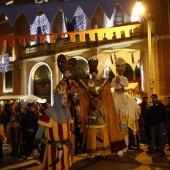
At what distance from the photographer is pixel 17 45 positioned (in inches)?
997

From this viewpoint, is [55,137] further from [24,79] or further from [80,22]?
[24,79]

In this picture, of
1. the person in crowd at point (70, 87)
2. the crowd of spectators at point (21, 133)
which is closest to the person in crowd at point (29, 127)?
the crowd of spectators at point (21, 133)

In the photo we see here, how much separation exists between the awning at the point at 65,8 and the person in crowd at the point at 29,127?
322 cm

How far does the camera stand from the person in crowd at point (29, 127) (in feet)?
28.5

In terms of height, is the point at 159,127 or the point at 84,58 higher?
the point at 84,58

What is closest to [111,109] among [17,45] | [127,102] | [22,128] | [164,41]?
[127,102]

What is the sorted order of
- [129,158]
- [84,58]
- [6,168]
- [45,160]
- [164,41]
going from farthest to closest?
1. [84,58]
2. [164,41]
3. [129,158]
4. [6,168]
5. [45,160]

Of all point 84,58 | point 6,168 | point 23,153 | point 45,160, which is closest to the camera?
point 45,160

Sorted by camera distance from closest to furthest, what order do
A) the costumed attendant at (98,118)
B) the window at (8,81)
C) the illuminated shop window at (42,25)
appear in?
the costumed attendant at (98,118)
the illuminated shop window at (42,25)
the window at (8,81)

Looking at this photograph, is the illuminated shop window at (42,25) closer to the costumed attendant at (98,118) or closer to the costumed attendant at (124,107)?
the costumed attendant at (124,107)

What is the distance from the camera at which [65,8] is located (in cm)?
948

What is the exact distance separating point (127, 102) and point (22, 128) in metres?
3.52

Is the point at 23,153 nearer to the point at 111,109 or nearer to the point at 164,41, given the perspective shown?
the point at 111,109

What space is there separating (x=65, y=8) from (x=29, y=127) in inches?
167
